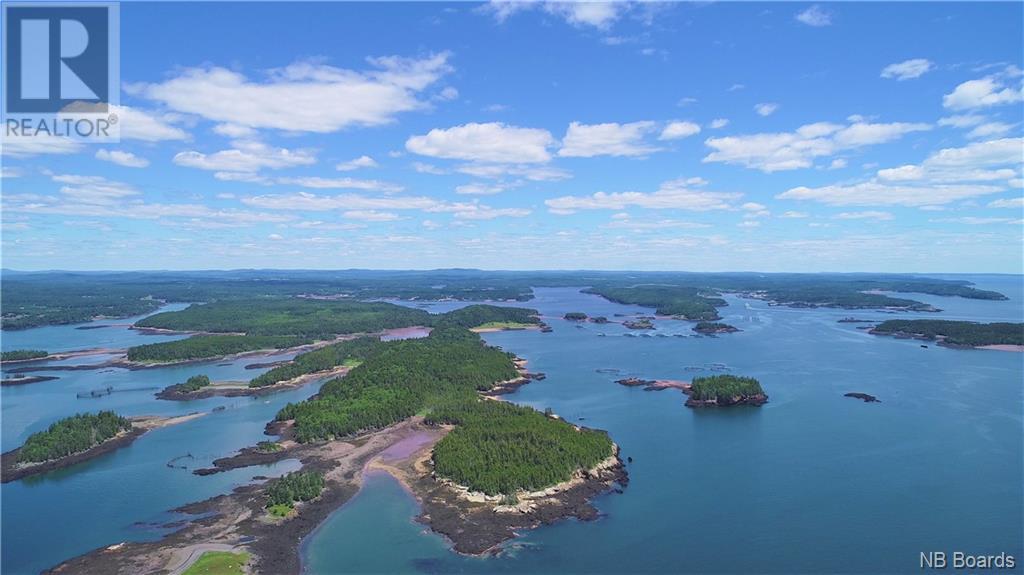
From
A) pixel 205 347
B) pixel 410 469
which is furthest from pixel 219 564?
pixel 205 347

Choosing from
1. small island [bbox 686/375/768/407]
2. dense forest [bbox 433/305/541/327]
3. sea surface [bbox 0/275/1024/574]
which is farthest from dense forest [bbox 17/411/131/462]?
dense forest [bbox 433/305/541/327]

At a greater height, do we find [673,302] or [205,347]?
[673,302]

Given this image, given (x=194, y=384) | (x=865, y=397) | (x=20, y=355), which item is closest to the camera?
(x=865, y=397)

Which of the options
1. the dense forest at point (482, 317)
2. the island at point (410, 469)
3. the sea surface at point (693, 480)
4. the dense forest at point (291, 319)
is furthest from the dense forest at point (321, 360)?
the dense forest at point (482, 317)

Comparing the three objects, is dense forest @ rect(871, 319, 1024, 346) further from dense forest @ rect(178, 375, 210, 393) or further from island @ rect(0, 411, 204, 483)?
island @ rect(0, 411, 204, 483)

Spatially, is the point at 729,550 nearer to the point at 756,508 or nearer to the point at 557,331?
the point at 756,508

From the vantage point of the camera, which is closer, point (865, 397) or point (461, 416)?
point (461, 416)

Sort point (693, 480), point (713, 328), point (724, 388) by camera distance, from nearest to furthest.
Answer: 1. point (693, 480)
2. point (724, 388)
3. point (713, 328)

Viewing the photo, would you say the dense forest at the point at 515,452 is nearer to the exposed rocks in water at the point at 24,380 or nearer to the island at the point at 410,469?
the island at the point at 410,469

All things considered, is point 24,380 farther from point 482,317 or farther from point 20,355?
point 482,317
